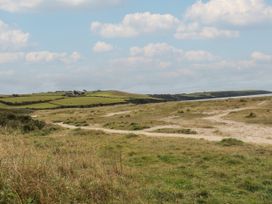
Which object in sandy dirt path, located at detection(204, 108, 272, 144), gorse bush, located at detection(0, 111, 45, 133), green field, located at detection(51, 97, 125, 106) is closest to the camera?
sandy dirt path, located at detection(204, 108, 272, 144)

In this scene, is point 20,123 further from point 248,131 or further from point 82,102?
point 82,102

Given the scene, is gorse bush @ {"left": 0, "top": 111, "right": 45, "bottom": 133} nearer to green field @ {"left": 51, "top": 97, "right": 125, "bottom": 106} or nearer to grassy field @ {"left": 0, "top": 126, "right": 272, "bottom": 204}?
grassy field @ {"left": 0, "top": 126, "right": 272, "bottom": 204}

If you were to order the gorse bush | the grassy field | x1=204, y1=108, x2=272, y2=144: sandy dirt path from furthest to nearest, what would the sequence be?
1. the gorse bush
2. x1=204, y1=108, x2=272, y2=144: sandy dirt path
3. the grassy field

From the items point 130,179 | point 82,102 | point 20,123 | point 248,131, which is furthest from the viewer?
point 82,102

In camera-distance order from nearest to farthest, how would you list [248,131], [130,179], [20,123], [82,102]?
1. [130,179]
2. [248,131]
3. [20,123]
4. [82,102]

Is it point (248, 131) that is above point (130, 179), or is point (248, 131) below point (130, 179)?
below

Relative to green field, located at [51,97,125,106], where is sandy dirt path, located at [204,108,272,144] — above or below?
below

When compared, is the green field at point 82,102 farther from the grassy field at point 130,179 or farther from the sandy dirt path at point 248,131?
the grassy field at point 130,179

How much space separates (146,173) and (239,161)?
4.74 metres

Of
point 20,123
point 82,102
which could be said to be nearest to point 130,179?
point 20,123

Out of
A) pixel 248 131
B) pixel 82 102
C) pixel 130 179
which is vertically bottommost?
pixel 248 131

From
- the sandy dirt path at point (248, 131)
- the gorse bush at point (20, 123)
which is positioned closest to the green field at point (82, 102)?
the gorse bush at point (20, 123)

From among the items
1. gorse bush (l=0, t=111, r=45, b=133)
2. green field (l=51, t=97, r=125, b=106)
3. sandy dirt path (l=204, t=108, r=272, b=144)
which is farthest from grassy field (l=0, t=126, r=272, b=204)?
green field (l=51, t=97, r=125, b=106)

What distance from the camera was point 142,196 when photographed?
11.9m
